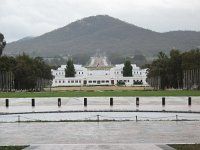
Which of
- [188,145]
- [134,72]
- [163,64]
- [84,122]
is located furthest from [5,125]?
[134,72]

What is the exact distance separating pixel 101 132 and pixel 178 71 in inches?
3230

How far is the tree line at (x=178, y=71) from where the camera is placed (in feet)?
292

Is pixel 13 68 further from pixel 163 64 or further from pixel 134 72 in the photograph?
pixel 134 72

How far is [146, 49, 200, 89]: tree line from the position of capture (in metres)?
88.9

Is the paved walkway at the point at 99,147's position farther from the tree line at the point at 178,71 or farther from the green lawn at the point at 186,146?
the tree line at the point at 178,71

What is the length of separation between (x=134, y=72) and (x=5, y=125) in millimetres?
158693

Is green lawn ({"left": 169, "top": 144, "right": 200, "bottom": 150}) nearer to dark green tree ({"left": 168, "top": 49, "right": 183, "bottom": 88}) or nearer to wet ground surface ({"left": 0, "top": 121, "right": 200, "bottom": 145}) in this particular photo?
wet ground surface ({"left": 0, "top": 121, "right": 200, "bottom": 145})

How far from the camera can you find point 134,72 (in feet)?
587

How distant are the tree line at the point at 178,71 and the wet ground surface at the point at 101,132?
66.7m

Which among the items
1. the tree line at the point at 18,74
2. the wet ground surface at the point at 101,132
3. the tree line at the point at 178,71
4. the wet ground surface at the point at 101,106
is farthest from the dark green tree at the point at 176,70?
the wet ground surface at the point at 101,132

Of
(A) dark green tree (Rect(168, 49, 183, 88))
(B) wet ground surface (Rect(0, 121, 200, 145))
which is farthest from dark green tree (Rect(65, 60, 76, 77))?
(B) wet ground surface (Rect(0, 121, 200, 145))

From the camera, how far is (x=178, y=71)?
9819 cm

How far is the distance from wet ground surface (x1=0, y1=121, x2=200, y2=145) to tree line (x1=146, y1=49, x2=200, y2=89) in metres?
66.7

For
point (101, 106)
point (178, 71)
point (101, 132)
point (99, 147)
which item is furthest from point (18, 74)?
point (99, 147)
